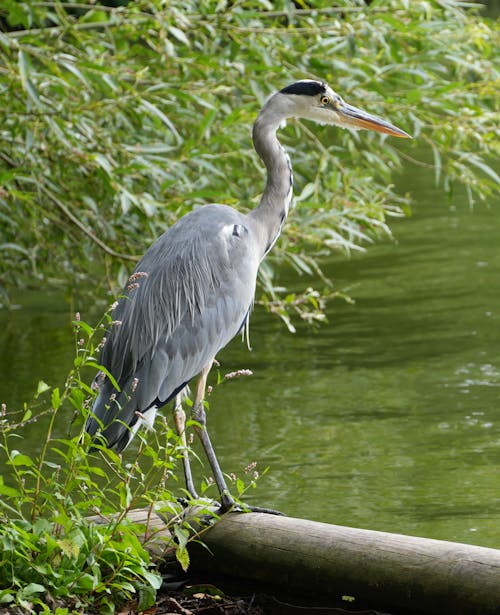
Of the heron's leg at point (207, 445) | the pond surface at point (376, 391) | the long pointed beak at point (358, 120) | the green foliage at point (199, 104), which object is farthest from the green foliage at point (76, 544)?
the green foliage at point (199, 104)

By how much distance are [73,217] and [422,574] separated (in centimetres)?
431

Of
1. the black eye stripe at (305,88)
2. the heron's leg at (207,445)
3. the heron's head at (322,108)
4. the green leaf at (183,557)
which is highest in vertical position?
the black eye stripe at (305,88)

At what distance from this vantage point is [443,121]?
7238 millimetres

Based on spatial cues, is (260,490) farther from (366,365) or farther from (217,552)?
(366,365)

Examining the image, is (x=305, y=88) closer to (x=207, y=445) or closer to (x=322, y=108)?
(x=322, y=108)

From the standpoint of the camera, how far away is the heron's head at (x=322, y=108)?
5.02m

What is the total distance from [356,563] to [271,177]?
1.96 m

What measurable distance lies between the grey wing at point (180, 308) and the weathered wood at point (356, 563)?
645 millimetres

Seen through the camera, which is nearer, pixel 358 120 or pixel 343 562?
pixel 343 562

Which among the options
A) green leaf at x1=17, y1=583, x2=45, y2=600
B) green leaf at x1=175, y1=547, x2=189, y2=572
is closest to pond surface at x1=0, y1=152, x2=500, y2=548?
green leaf at x1=175, y1=547, x2=189, y2=572

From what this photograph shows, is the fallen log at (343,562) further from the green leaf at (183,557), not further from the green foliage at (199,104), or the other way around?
the green foliage at (199,104)

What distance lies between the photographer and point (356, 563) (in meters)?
3.47

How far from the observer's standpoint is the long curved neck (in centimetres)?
495

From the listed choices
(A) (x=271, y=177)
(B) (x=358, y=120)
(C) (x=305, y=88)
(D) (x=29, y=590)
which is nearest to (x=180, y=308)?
(A) (x=271, y=177)
